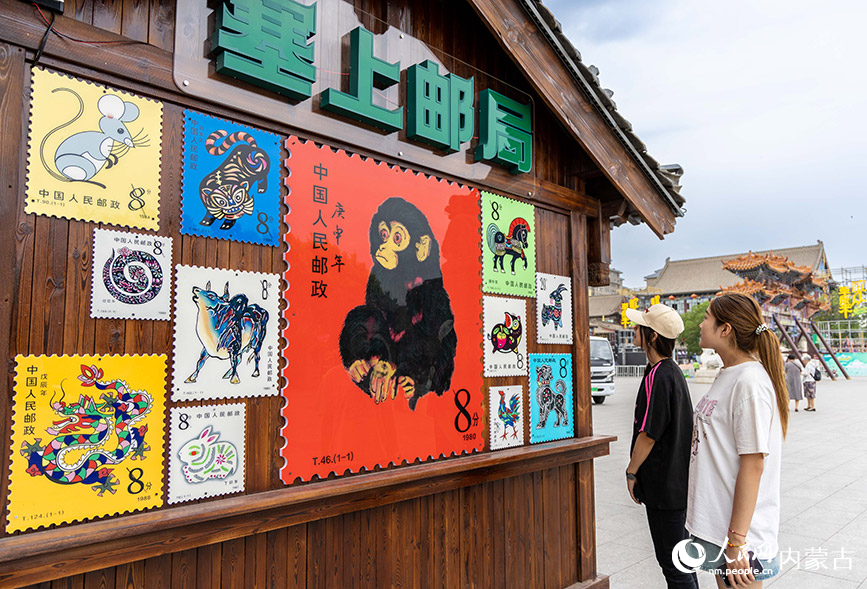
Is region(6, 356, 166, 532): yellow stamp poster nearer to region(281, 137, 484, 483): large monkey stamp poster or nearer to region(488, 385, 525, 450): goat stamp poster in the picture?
region(281, 137, 484, 483): large monkey stamp poster

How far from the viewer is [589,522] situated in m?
3.99

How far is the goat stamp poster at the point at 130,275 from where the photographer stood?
2.04 m

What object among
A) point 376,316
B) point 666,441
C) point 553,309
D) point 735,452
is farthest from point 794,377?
point 376,316

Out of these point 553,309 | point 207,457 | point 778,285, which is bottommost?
point 207,457

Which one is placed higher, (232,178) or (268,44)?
(268,44)

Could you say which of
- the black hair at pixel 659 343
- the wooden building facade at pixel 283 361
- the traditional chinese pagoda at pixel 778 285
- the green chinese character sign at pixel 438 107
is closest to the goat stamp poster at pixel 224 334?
the wooden building facade at pixel 283 361

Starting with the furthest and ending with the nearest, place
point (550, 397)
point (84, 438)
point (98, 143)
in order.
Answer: point (550, 397) → point (98, 143) → point (84, 438)

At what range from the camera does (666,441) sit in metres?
3.13

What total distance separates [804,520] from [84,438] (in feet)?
21.8

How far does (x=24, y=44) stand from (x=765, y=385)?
3081 mm

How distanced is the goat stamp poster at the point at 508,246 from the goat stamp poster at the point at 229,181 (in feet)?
4.61

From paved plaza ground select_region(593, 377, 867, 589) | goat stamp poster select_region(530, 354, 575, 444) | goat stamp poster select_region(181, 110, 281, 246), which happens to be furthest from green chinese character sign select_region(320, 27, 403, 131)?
paved plaza ground select_region(593, 377, 867, 589)

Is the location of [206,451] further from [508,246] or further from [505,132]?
[505,132]

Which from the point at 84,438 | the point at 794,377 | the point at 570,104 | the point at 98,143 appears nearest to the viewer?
the point at 84,438
